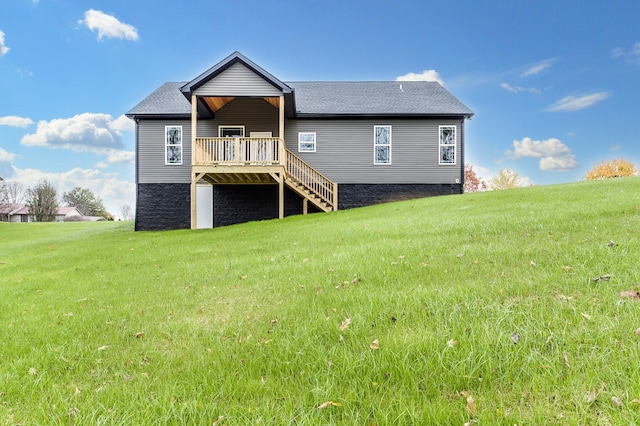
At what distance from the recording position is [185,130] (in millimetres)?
17016

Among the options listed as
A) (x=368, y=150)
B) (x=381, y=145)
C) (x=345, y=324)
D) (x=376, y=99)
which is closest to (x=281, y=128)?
(x=368, y=150)

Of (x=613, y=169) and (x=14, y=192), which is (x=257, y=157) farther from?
(x=14, y=192)

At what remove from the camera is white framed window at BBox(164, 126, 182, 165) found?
16953 mm

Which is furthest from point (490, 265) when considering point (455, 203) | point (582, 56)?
point (582, 56)

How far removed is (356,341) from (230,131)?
16.3 meters

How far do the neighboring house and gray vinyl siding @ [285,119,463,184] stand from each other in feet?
180

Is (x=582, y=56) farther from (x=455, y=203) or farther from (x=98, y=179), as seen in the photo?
(x=98, y=179)

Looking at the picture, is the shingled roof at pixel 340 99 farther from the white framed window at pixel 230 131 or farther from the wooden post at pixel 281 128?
the white framed window at pixel 230 131

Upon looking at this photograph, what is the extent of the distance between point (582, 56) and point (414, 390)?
36.2 m

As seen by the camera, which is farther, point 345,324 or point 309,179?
point 309,179

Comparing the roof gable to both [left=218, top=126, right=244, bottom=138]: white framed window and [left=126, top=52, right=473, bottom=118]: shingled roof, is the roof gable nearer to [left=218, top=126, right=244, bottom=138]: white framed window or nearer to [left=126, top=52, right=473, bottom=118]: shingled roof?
[left=126, top=52, right=473, bottom=118]: shingled roof

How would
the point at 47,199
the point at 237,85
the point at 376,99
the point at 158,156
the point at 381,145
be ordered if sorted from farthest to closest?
the point at 47,199 < the point at 376,99 < the point at 381,145 < the point at 158,156 < the point at 237,85

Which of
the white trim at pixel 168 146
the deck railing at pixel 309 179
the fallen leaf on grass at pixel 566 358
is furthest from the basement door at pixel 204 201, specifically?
the fallen leaf on grass at pixel 566 358

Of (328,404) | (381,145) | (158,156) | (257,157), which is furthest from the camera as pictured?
(381,145)
